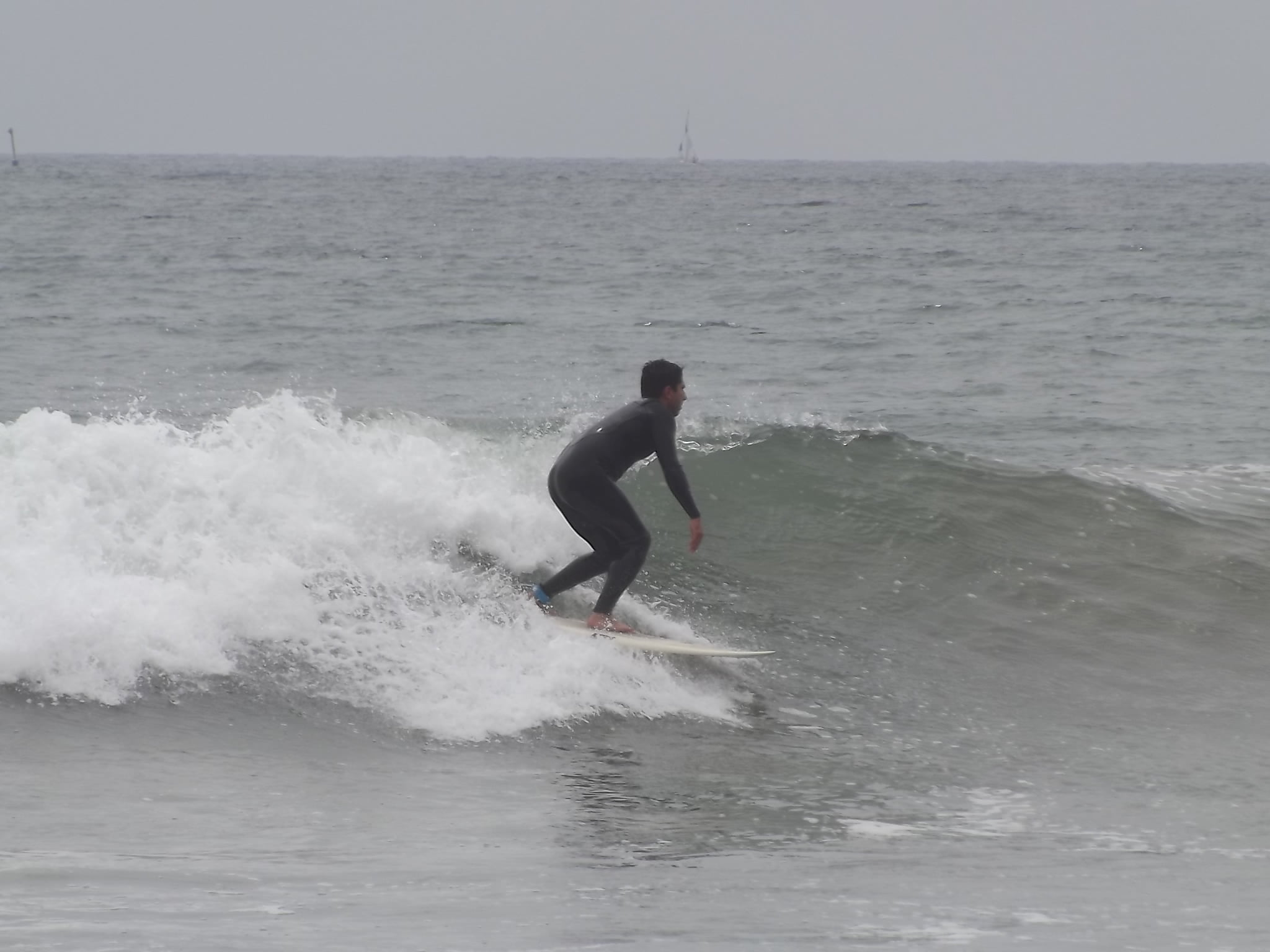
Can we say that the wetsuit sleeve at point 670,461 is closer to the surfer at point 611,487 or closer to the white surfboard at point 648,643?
the surfer at point 611,487

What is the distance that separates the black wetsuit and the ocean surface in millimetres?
492

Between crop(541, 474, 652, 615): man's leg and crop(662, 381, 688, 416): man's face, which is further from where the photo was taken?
crop(541, 474, 652, 615): man's leg

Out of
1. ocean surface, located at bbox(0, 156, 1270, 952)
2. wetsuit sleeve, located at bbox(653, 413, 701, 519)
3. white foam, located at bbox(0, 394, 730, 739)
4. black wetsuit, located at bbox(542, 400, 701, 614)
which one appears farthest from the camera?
black wetsuit, located at bbox(542, 400, 701, 614)

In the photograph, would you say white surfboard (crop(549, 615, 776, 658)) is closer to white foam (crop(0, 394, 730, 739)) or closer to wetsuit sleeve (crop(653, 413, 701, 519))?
white foam (crop(0, 394, 730, 739))

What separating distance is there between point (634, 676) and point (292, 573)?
182 cm

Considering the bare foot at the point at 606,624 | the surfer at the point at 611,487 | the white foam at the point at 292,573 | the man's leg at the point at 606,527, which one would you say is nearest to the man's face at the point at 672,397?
the surfer at the point at 611,487

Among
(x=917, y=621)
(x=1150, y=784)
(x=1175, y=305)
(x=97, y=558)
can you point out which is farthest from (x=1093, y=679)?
(x=1175, y=305)

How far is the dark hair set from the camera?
23.4 feet

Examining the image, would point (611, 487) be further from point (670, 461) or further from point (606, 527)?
point (670, 461)

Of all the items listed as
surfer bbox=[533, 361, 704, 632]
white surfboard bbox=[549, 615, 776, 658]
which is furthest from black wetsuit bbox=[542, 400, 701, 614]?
white surfboard bbox=[549, 615, 776, 658]

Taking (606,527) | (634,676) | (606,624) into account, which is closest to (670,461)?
(606,527)

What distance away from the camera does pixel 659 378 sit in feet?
23.4

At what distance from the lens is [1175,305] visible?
25828 millimetres

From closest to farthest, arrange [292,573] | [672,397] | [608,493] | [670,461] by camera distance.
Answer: [670,461] < [672,397] < [608,493] < [292,573]
